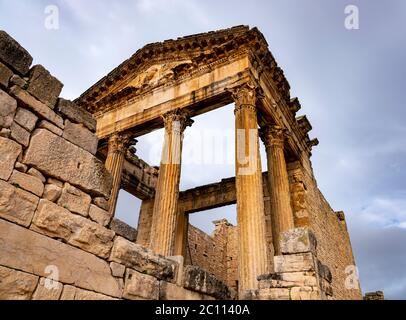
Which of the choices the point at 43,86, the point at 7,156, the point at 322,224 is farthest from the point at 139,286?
the point at 322,224

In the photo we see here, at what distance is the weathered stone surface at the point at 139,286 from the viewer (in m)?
3.24

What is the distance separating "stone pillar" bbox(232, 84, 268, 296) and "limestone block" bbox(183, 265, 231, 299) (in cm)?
233

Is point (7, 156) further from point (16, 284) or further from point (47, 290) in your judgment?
point (47, 290)

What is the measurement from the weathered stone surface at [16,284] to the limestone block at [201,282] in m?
1.92

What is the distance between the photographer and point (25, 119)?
109 inches

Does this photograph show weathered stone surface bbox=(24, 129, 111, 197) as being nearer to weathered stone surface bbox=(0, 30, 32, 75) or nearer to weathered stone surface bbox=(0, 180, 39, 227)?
weathered stone surface bbox=(0, 180, 39, 227)

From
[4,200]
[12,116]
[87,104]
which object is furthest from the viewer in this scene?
[87,104]

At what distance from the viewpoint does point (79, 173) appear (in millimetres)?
3121

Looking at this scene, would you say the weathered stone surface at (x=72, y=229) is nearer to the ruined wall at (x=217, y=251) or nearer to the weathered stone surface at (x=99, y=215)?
the weathered stone surface at (x=99, y=215)

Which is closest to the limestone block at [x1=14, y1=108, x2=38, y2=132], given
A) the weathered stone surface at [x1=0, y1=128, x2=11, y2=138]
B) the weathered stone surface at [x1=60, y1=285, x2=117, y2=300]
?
the weathered stone surface at [x1=0, y1=128, x2=11, y2=138]

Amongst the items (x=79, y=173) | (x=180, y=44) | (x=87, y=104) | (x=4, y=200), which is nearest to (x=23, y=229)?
(x=4, y=200)

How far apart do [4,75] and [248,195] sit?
21.8 ft
